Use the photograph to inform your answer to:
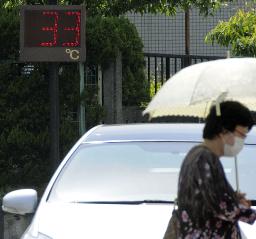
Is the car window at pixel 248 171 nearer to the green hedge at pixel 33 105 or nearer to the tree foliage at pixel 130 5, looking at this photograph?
the green hedge at pixel 33 105

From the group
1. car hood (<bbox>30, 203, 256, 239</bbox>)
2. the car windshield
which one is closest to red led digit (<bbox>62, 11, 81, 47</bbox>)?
the car windshield

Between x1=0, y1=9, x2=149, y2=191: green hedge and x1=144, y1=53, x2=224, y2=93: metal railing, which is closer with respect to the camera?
x1=0, y1=9, x2=149, y2=191: green hedge

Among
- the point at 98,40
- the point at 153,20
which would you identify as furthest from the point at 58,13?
the point at 153,20

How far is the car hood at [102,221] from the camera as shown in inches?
160

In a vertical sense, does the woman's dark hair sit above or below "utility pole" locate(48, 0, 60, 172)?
above

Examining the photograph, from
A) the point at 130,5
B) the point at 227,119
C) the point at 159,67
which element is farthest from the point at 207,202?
the point at 159,67

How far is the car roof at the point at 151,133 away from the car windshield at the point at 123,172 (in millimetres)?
75

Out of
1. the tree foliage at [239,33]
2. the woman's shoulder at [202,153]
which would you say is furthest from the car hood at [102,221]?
the tree foliage at [239,33]

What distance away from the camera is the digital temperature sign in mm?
7922

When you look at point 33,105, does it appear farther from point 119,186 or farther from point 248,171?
point 248,171

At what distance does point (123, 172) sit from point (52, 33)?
137 inches

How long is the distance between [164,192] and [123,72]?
665 centimetres

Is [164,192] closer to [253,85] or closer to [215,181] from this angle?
[253,85]

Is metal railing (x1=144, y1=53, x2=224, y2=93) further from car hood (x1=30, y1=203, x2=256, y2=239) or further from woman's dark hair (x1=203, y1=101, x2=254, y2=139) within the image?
woman's dark hair (x1=203, y1=101, x2=254, y2=139)
